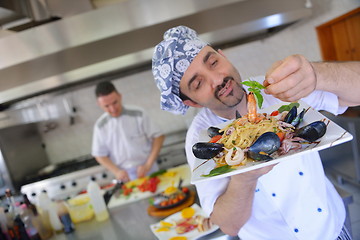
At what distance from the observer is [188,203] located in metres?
1.29

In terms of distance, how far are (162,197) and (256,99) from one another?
2.71ft

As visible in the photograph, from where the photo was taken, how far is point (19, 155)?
2930 mm

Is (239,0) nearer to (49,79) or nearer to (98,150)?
(49,79)

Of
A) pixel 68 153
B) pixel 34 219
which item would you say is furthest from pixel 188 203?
pixel 68 153

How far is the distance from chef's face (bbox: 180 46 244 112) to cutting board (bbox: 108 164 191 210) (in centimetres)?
89

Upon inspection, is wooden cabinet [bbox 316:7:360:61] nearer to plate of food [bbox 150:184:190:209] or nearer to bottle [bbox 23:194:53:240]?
plate of food [bbox 150:184:190:209]

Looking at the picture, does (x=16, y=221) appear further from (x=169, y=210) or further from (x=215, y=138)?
(x=215, y=138)

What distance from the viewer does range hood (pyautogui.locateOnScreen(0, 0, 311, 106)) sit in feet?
5.24

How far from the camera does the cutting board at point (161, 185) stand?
157cm

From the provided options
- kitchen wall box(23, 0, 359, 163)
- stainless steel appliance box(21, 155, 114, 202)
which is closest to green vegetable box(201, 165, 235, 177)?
kitchen wall box(23, 0, 359, 163)

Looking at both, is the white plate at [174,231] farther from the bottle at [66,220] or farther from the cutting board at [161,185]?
the bottle at [66,220]

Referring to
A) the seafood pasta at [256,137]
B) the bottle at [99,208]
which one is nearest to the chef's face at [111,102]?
the bottle at [99,208]

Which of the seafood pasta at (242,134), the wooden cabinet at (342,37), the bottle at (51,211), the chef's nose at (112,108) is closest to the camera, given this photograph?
→ the seafood pasta at (242,134)

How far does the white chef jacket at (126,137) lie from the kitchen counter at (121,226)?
97cm
